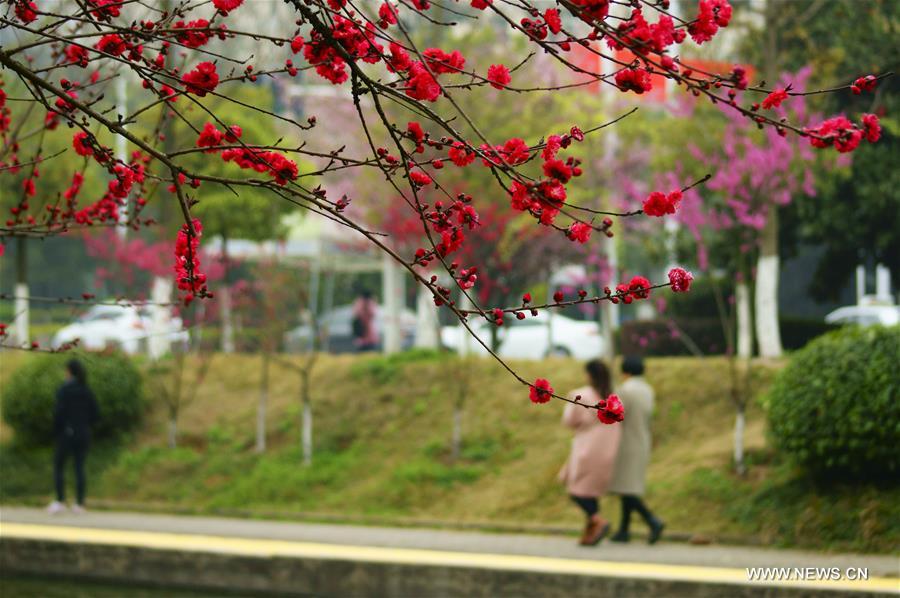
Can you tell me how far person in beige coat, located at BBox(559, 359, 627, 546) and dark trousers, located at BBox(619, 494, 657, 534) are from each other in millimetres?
253

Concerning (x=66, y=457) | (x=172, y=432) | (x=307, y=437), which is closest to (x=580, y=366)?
(x=307, y=437)

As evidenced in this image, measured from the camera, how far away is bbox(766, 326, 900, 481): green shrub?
9.93 m

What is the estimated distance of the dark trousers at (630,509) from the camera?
10.1 m

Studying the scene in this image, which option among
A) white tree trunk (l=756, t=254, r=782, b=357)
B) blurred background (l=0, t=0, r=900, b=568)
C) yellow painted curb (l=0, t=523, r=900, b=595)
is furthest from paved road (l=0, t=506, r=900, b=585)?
white tree trunk (l=756, t=254, r=782, b=357)

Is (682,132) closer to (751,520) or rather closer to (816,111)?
(816,111)

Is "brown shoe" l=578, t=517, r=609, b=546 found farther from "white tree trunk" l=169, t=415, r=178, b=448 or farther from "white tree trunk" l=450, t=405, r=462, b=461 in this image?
"white tree trunk" l=169, t=415, r=178, b=448

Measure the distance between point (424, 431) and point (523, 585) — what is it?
22.4 feet

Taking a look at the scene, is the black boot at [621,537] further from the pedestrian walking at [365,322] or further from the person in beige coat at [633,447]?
the pedestrian walking at [365,322]

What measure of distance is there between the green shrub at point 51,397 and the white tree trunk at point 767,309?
7895 mm

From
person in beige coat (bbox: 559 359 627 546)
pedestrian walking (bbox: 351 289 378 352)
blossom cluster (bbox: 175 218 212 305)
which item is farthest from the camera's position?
pedestrian walking (bbox: 351 289 378 352)

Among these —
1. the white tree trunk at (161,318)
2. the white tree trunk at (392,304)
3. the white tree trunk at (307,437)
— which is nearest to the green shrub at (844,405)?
the white tree trunk at (307,437)

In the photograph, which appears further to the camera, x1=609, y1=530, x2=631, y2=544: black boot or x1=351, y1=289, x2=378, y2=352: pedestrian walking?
x1=351, y1=289, x2=378, y2=352: pedestrian walking

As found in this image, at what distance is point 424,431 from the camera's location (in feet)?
49.5

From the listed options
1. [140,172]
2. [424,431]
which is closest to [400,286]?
[424,431]
